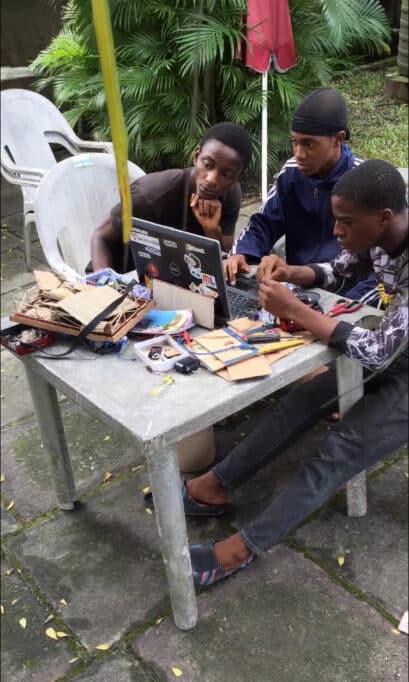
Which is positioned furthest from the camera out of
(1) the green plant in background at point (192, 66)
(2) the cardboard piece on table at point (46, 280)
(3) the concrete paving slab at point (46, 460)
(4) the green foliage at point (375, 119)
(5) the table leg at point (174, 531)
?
(3) the concrete paving slab at point (46, 460)

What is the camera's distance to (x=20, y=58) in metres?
0.91

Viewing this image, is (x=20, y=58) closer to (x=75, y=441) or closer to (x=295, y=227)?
(x=295, y=227)

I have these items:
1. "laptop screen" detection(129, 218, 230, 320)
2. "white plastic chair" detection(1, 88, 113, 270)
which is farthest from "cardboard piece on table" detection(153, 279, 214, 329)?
"white plastic chair" detection(1, 88, 113, 270)

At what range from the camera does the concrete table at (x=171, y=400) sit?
1.38 metres

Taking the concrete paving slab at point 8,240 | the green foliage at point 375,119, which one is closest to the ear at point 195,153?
the green foliage at point 375,119

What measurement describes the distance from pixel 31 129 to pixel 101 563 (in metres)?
1.25

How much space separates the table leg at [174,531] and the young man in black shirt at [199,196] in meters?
0.48

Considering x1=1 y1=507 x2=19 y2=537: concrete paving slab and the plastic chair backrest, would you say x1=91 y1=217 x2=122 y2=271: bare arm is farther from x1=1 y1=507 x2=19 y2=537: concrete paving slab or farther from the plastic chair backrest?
x1=1 y1=507 x2=19 y2=537: concrete paving slab

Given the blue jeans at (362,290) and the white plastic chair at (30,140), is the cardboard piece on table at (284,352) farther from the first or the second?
the white plastic chair at (30,140)

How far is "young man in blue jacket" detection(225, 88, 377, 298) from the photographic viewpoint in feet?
3.80

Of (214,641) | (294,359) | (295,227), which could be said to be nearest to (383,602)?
(214,641)

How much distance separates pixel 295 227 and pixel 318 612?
0.94 meters

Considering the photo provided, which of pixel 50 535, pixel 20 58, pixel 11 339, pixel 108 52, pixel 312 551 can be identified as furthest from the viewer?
pixel 50 535

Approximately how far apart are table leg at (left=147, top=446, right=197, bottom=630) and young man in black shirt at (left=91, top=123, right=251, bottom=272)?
483mm
